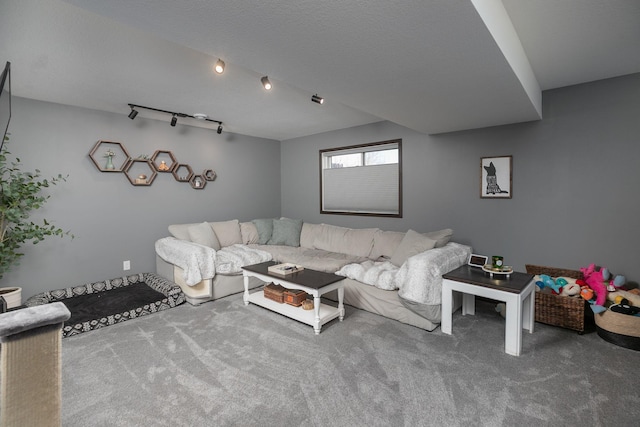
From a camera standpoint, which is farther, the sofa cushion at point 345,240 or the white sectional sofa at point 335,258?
the sofa cushion at point 345,240

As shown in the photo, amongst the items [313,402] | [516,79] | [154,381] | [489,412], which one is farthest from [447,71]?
[154,381]

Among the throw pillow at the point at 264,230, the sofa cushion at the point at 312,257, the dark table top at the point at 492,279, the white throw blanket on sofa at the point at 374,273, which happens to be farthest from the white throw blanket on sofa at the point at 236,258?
the dark table top at the point at 492,279

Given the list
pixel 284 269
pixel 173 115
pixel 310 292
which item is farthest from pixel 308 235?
pixel 173 115

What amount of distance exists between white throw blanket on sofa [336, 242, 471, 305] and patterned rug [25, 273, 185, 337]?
217 cm

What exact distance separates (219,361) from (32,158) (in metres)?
3.23

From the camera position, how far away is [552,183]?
307cm

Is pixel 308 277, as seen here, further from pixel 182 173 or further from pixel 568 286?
pixel 182 173

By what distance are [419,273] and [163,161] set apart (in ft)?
12.7

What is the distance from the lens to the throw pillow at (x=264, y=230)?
4.98 meters

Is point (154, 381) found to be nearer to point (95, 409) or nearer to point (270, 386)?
point (95, 409)

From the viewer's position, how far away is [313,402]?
185cm

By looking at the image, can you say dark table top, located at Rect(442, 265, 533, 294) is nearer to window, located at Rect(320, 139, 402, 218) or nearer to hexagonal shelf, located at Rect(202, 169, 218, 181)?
window, located at Rect(320, 139, 402, 218)

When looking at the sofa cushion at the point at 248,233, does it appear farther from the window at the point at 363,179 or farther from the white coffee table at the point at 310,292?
the white coffee table at the point at 310,292

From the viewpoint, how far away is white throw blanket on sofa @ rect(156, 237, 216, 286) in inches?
136
